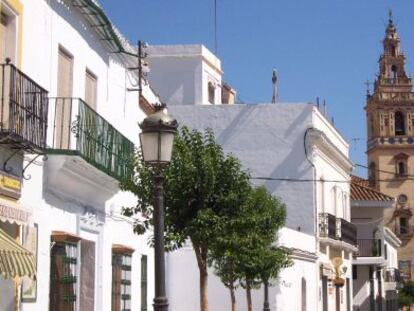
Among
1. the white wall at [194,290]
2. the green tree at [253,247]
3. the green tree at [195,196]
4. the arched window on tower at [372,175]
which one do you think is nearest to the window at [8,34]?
the green tree at [195,196]

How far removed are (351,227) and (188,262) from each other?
13184mm

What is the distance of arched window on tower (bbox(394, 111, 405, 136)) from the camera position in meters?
89.4

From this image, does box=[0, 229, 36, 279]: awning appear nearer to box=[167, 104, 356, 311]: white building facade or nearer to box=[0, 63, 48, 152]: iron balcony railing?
box=[0, 63, 48, 152]: iron balcony railing

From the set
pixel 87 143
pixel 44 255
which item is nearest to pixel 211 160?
pixel 87 143

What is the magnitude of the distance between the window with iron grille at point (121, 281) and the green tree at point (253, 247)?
5.30 feet

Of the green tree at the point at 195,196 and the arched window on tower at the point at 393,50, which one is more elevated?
the arched window on tower at the point at 393,50

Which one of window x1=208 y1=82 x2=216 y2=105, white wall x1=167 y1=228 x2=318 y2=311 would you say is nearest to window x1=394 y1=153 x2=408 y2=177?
window x1=208 y1=82 x2=216 y2=105

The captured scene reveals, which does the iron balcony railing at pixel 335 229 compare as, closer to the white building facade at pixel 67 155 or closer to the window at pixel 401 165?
the white building facade at pixel 67 155

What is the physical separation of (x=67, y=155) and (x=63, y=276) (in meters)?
1.99

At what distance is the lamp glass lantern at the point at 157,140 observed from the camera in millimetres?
9461

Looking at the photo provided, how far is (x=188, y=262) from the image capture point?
81.1ft

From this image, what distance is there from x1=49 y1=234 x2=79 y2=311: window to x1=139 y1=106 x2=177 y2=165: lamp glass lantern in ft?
11.1

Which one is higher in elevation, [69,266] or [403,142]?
[403,142]

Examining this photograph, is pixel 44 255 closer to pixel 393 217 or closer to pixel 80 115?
pixel 80 115
